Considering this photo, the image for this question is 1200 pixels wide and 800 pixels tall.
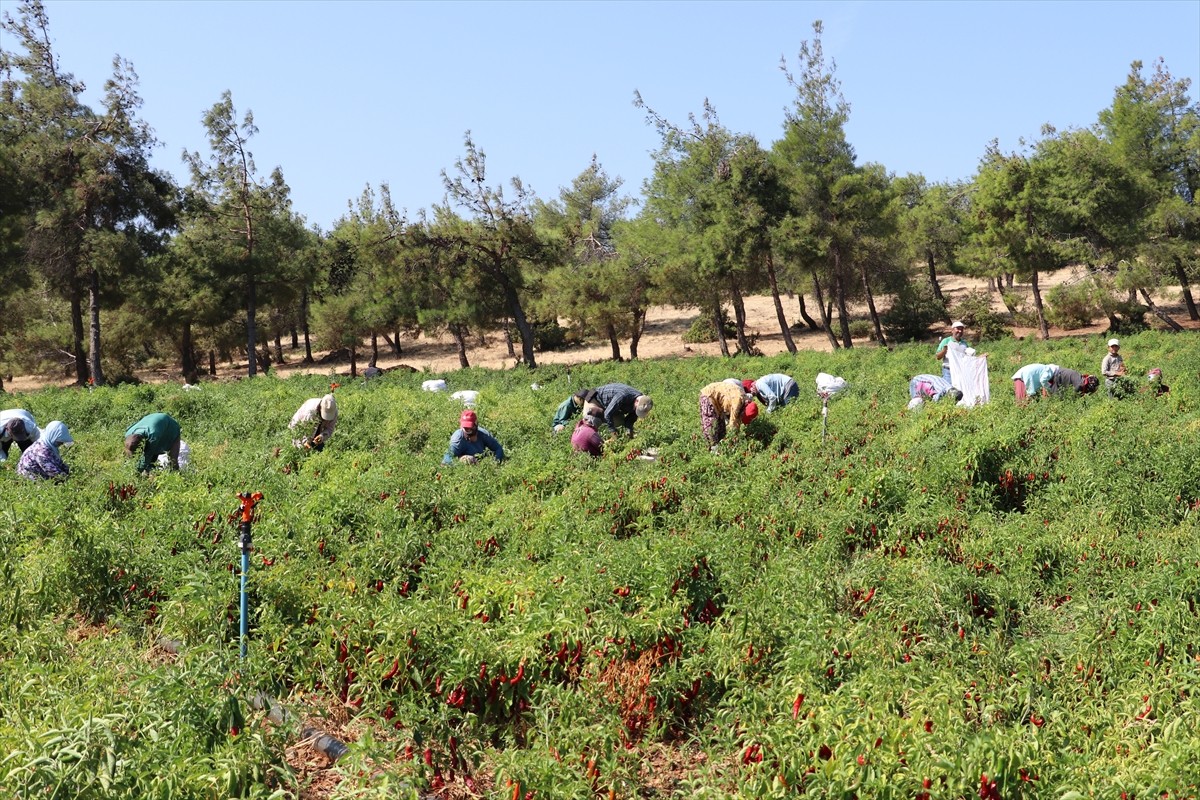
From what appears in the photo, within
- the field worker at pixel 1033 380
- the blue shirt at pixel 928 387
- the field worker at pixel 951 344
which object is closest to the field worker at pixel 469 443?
the blue shirt at pixel 928 387

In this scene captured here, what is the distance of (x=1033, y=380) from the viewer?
42.1 feet

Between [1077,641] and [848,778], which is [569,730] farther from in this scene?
[1077,641]

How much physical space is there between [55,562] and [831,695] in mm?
5232

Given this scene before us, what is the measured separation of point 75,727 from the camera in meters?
4.25

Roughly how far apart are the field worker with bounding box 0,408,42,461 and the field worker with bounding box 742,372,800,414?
9.09m

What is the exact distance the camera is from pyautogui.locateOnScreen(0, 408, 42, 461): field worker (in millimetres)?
10148

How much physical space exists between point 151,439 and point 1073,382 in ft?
39.3

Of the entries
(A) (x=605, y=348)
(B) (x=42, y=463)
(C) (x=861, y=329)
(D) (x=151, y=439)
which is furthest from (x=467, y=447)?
(A) (x=605, y=348)

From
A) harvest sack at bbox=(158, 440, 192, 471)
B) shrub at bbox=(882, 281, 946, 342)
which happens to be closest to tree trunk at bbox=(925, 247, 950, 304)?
shrub at bbox=(882, 281, 946, 342)

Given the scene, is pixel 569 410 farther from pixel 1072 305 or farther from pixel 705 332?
pixel 705 332

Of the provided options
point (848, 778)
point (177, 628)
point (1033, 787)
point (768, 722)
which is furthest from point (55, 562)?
point (1033, 787)

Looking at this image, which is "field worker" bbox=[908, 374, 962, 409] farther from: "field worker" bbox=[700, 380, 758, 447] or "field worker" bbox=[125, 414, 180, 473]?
"field worker" bbox=[125, 414, 180, 473]

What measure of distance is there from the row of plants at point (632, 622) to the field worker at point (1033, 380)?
290cm

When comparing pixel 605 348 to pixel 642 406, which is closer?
pixel 642 406
